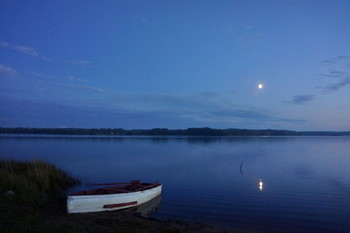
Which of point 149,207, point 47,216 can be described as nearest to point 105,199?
point 149,207

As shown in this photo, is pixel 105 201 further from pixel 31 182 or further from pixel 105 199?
pixel 31 182

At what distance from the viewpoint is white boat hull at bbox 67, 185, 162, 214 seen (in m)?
11.8

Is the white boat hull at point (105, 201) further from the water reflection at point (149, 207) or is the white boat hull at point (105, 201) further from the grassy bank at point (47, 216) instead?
the grassy bank at point (47, 216)

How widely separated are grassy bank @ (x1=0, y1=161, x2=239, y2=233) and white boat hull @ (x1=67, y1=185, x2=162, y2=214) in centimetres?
35

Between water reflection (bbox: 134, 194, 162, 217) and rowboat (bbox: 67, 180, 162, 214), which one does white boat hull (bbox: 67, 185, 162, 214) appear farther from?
water reflection (bbox: 134, 194, 162, 217)

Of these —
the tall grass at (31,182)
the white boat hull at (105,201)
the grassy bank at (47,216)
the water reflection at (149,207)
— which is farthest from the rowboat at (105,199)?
the tall grass at (31,182)

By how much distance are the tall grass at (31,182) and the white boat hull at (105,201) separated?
2.19 meters

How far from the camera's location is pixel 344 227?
12.5 m

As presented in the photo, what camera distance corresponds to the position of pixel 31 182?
15492 mm

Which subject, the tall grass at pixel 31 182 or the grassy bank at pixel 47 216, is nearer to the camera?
the grassy bank at pixel 47 216

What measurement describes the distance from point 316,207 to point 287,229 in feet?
16.0

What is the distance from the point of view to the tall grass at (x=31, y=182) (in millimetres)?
12891

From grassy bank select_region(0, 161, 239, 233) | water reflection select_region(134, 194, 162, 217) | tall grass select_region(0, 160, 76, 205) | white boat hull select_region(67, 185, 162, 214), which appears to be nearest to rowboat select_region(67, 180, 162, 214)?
white boat hull select_region(67, 185, 162, 214)

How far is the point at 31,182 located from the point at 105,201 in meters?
5.47
